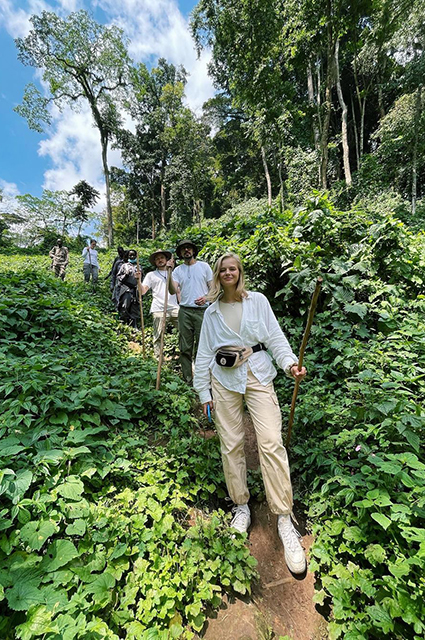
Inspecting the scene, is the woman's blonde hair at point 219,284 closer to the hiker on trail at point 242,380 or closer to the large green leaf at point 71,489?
the hiker on trail at point 242,380

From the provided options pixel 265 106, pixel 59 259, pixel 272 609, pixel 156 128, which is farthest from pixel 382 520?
pixel 156 128

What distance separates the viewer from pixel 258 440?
219 centimetres

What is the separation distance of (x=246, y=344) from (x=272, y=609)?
1.82m

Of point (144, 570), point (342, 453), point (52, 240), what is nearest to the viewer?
point (144, 570)

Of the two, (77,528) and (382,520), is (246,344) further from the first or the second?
(77,528)

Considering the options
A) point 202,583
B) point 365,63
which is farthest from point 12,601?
point 365,63

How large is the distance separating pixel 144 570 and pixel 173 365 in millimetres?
3606

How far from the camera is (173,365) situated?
5242 millimetres

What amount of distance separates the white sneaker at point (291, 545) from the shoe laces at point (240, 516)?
0.90ft

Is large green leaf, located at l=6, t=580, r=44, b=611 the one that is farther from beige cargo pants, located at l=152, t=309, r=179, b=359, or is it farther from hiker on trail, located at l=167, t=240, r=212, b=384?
beige cargo pants, located at l=152, t=309, r=179, b=359

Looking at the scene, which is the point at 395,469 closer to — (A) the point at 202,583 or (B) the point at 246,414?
(A) the point at 202,583

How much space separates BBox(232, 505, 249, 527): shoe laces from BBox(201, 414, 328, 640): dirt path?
169 millimetres

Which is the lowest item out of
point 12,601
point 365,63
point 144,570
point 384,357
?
point 144,570

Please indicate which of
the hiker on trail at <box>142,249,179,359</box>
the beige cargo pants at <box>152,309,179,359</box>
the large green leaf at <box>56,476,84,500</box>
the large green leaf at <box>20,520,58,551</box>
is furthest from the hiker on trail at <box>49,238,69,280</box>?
the large green leaf at <box>20,520,58,551</box>
